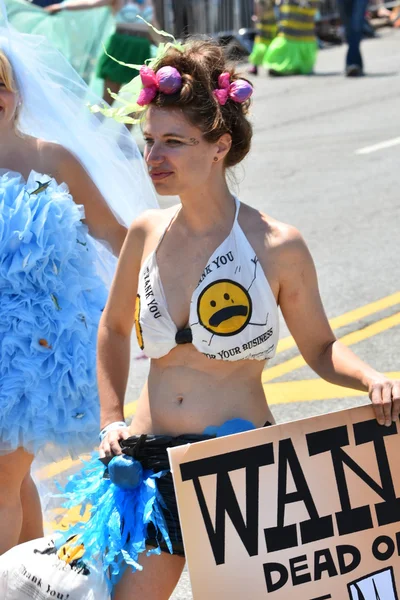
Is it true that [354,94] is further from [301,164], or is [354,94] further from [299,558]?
[299,558]

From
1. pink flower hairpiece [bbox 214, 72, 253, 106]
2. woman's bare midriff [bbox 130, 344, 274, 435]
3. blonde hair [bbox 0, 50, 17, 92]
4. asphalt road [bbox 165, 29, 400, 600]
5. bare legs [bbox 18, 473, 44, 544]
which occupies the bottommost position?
asphalt road [bbox 165, 29, 400, 600]

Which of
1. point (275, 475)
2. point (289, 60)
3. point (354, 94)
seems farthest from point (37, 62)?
point (289, 60)

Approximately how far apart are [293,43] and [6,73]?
48.5 feet

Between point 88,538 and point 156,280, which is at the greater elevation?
point 156,280

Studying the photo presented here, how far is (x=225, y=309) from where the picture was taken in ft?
10.2

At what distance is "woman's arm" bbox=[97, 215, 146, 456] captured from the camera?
10.8 ft

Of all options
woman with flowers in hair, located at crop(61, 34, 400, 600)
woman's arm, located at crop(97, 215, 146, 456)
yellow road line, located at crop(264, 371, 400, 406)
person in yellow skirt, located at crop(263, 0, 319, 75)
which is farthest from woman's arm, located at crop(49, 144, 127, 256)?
person in yellow skirt, located at crop(263, 0, 319, 75)

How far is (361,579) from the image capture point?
300 cm

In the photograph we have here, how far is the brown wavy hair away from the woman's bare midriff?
0.60 metres

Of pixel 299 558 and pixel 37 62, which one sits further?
pixel 37 62

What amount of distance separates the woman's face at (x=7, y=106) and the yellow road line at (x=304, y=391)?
2.35 m

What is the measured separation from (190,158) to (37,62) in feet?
5.05

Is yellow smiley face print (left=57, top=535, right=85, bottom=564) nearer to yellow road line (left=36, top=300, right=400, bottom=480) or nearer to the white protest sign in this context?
the white protest sign

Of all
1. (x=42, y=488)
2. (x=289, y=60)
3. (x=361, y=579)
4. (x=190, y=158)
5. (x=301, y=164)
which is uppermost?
(x=190, y=158)
